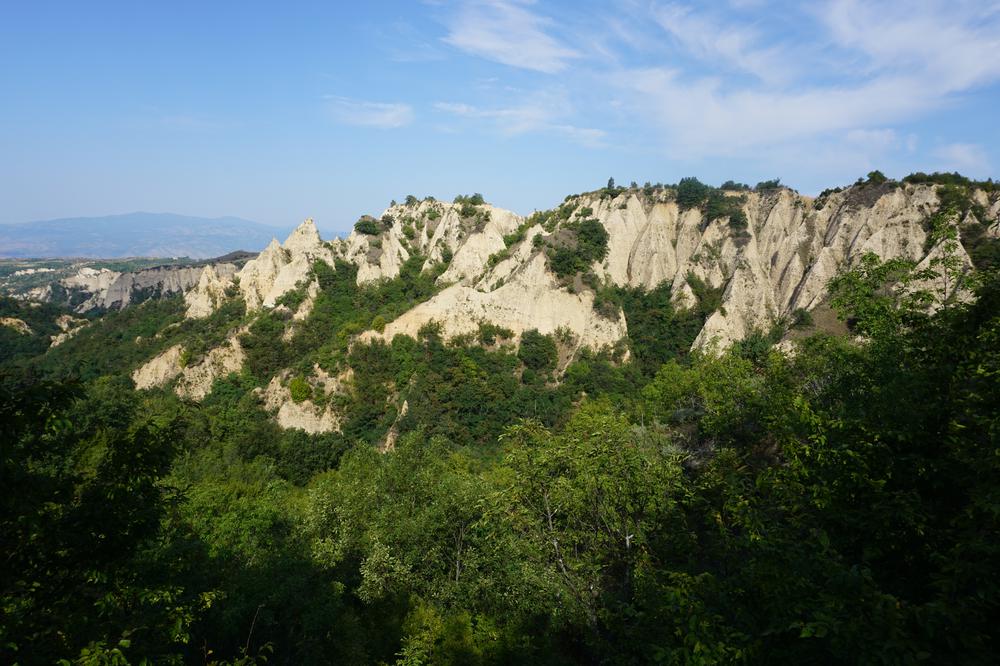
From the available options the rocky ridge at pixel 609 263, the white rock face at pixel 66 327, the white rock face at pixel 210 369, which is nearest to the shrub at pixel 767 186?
the rocky ridge at pixel 609 263

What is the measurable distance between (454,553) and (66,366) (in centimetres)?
6850

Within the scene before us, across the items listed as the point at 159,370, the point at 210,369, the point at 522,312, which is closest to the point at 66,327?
the point at 159,370

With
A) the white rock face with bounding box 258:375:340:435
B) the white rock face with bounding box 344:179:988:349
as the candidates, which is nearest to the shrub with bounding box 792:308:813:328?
the white rock face with bounding box 344:179:988:349

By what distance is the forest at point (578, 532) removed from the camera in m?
5.41

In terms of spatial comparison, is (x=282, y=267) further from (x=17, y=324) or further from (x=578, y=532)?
(x=578, y=532)

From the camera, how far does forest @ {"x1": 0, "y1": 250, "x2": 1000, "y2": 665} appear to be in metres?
5.41

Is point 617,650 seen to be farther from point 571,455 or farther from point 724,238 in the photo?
point 724,238

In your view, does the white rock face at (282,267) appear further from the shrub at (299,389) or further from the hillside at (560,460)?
the shrub at (299,389)

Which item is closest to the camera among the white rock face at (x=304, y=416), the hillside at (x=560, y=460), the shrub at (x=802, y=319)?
the hillside at (x=560, y=460)

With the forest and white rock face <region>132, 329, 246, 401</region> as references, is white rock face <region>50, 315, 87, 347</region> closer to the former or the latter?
white rock face <region>132, 329, 246, 401</region>

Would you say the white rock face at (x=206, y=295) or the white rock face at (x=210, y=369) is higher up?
the white rock face at (x=206, y=295)

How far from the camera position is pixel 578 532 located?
45.0 feet

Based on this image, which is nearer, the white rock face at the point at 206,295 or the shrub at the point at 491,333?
the shrub at the point at 491,333

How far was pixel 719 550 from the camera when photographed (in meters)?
9.17
